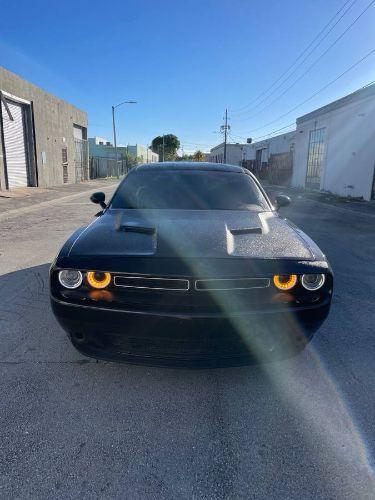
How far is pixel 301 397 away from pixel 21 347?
226 cm

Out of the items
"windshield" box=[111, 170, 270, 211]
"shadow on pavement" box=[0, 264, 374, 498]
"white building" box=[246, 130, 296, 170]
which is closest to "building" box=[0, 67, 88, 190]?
"windshield" box=[111, 170, 270, 211]

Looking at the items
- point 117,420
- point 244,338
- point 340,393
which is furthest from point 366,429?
point 117,420

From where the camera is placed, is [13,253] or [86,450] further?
[13,253]

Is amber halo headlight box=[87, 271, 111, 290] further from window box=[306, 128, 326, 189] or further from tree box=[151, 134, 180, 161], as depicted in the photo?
tree box=[151, 134, 180, 161]

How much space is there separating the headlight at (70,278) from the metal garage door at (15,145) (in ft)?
56.3

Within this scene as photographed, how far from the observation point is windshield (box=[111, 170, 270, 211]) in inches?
146

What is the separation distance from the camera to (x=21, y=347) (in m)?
3.05

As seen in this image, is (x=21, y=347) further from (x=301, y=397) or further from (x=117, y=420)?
(x=301, y=397)

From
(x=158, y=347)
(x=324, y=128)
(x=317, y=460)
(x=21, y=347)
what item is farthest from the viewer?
(x=324, y=128)

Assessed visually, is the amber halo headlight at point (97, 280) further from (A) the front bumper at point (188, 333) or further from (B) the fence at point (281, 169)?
(B) the fence at point (281, 169)

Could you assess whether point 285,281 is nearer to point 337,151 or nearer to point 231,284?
point 231,284

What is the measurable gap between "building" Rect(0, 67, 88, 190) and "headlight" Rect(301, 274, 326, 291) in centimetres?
1723

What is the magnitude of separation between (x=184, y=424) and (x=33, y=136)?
2107 centimetres

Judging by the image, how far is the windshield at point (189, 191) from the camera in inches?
146
